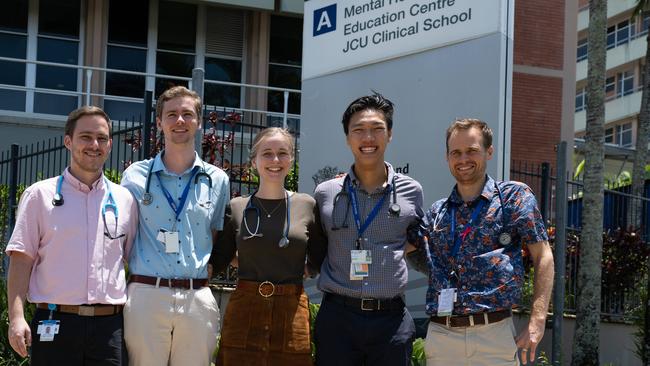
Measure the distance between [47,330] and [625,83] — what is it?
2113 inches

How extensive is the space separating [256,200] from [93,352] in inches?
47.8

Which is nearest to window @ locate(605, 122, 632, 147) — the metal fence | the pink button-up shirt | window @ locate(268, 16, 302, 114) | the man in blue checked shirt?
window @ locate(268, 16, 302, 114)

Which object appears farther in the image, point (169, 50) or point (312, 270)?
point (169, 50)

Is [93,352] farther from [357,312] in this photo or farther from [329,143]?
[329,143]

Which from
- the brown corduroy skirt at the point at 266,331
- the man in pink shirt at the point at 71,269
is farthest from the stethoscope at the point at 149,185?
the brown corduroy skirt at the point at 266,331

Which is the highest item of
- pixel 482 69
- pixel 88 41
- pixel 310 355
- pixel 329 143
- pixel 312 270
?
pixel 88 41

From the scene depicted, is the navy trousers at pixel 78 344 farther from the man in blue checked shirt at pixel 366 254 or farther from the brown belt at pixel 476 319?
the brown belt at pixel 476 319

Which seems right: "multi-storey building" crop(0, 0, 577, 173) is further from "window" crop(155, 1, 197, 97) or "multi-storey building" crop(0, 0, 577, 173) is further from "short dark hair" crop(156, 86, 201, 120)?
"short dark hair" crop(156, 86, 201, 120)

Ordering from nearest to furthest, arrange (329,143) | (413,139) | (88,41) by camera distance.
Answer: (413,139) → (329,143) → (88,41)

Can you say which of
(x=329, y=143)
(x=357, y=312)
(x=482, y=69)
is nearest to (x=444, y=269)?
(x=357, y=312)

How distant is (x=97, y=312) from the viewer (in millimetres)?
4688

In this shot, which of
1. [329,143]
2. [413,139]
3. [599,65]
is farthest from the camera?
[599,65]

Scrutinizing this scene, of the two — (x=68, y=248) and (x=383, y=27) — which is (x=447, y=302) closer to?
(x=68, y=248)

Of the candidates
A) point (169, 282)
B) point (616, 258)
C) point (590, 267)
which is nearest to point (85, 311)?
point (169, 282)
